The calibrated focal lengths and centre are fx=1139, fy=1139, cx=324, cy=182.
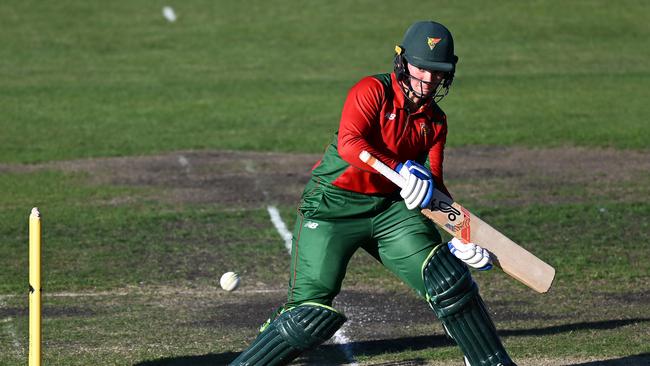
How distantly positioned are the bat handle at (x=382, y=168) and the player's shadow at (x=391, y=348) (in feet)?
6.32

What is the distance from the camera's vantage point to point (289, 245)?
37.8 feet

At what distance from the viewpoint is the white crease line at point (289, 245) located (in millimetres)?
8164

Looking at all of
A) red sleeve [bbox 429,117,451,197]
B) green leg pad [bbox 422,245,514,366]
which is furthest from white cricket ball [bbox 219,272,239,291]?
green leg pad [bbox 422,245,514,366]

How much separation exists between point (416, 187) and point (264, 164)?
30.3 feet

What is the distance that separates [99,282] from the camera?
33.3 feet

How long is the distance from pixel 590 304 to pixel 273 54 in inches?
616

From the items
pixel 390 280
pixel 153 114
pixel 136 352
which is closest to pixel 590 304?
pixel 390 280

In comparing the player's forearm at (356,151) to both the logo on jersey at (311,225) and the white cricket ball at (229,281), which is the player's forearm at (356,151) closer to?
the logo on jersey at (311,225)

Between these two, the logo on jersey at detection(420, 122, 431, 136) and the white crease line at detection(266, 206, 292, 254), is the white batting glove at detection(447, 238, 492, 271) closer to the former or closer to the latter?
the logo on jersey at detection(420, 122, 431, 136)

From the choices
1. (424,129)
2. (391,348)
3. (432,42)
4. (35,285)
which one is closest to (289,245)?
(391,348)

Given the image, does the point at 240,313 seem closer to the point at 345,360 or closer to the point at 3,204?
the point at 345,360

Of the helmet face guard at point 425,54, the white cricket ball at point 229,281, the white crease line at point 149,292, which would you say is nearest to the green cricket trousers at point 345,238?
the helmet face guard at point 425,54

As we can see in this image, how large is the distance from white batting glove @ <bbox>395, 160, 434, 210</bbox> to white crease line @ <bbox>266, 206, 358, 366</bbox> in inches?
72.4

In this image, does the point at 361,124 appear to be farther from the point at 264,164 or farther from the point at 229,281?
the point at 264,164
